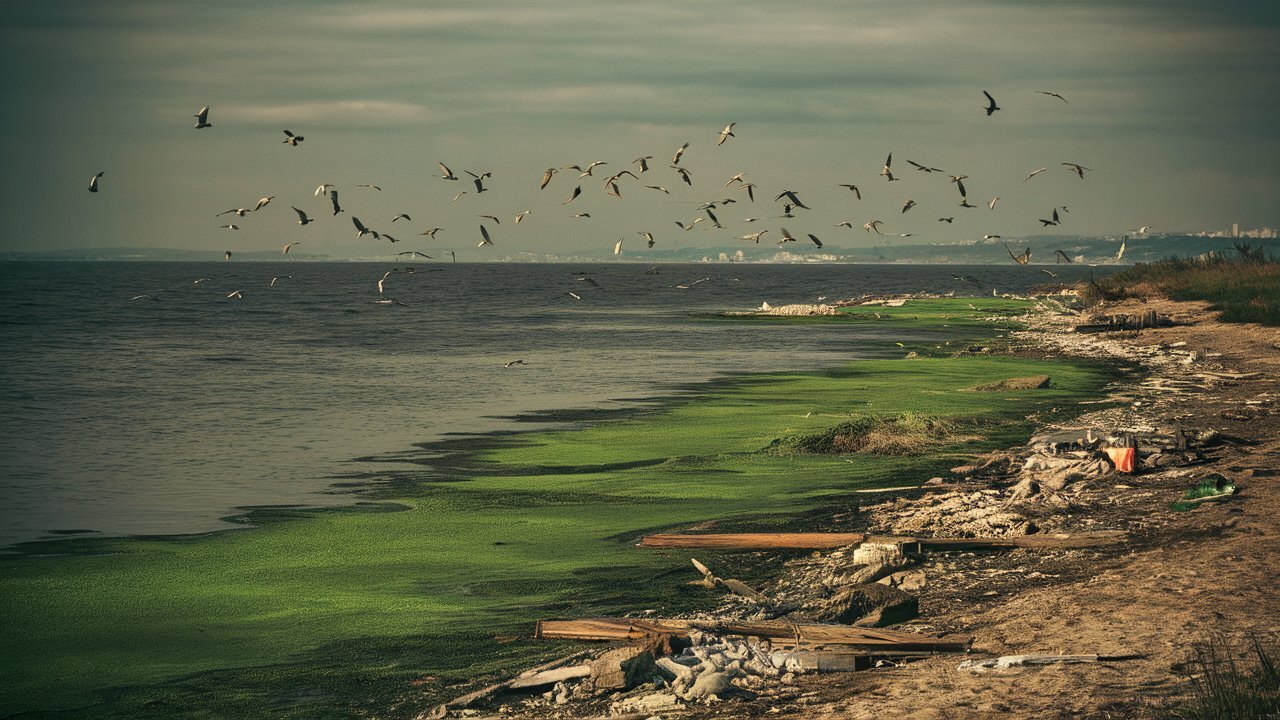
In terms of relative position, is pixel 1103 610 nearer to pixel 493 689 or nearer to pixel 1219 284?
pixel 493 689

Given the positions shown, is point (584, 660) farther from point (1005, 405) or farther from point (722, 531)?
point (1005, 405)

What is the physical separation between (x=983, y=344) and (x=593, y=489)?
37.4 m

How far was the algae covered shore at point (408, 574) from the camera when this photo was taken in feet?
33.0

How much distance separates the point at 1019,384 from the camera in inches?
1282

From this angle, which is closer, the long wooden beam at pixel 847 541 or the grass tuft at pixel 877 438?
the long wooden beam at pixel 847 541

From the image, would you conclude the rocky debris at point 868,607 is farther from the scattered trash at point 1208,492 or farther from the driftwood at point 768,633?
the scattered trash at point 1208,492

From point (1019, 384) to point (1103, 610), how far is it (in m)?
23.6

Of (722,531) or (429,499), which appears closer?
(722,531)

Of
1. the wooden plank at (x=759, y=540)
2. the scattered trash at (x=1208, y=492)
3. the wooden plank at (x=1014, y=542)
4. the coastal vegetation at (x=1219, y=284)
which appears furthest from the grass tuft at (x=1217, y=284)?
the wooden plank at (x=759, y=540)

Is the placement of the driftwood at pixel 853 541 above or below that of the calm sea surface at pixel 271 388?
above

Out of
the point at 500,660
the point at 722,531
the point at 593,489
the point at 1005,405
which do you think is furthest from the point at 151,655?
the point at 1005,405

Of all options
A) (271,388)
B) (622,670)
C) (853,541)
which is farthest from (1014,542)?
(271,388)

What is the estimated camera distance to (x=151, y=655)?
1095cm

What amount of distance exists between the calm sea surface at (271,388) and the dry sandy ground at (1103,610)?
11219mm
